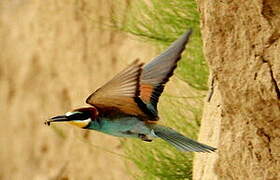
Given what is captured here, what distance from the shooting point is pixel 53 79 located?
5699 millimetres

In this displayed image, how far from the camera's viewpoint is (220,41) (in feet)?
7.16

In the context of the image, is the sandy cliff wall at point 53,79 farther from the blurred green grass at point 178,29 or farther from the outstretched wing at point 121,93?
the outstretched wing at point 121,93

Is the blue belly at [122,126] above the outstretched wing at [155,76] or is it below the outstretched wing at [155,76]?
below

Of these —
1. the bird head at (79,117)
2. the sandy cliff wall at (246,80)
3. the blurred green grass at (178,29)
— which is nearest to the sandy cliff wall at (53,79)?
the blurred green grass at (178,29)

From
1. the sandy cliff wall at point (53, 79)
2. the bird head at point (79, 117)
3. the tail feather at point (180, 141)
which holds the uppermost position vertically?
the bird head at point (79, 117)

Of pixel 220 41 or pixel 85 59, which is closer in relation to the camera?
pixel 220 41

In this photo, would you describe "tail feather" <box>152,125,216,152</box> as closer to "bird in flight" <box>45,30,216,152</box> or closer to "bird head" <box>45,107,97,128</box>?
"bird in flight" <box>45,30,216,152</box>

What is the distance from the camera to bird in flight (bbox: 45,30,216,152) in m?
1.89

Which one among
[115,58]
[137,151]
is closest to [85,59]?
[115,58]

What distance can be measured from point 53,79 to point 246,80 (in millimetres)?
3615

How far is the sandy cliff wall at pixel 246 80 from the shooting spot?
6.87 feet

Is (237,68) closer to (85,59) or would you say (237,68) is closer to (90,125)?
(90,125)

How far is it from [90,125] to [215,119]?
2.17 feet

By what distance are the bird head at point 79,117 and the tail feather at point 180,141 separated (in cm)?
16
